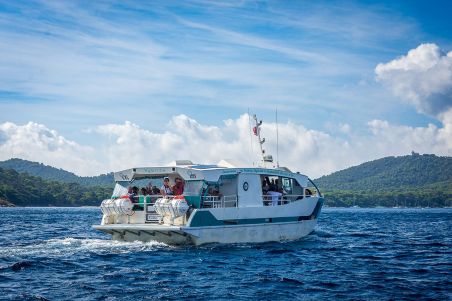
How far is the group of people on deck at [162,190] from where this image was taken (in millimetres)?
29263

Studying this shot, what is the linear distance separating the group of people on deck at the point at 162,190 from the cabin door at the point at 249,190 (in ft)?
9.24

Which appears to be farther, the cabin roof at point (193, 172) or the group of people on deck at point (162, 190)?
the group of people on deck at point (162, 190)

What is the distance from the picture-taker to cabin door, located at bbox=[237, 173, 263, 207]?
29.8m

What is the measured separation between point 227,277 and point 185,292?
115 inches

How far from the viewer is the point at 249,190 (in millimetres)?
30203

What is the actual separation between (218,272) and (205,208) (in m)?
6.39

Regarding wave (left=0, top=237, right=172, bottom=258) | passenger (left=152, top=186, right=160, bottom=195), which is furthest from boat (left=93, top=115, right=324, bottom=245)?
wave (left=0, top=237, right=172, bottom=258)

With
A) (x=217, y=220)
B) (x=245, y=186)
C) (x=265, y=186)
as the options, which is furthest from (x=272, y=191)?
(x=217, y=220)

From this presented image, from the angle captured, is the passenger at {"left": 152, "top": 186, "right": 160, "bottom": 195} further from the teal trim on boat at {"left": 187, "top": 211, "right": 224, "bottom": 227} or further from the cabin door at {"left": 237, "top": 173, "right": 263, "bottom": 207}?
the cabin door at {"left": 237, "top": 173, "right": 263, "bottom": 207}

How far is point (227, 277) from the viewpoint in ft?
68.2

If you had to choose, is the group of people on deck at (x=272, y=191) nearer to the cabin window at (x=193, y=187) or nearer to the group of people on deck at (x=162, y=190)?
the cabin window at (x=193, y=187)

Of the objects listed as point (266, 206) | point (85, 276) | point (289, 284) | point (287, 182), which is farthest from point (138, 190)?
point (289, 284)

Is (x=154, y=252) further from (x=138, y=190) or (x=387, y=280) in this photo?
(x=387, y=280)

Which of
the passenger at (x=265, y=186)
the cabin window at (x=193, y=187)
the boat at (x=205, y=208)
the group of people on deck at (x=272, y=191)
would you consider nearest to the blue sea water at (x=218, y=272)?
the boat at (x=205, y=208)
